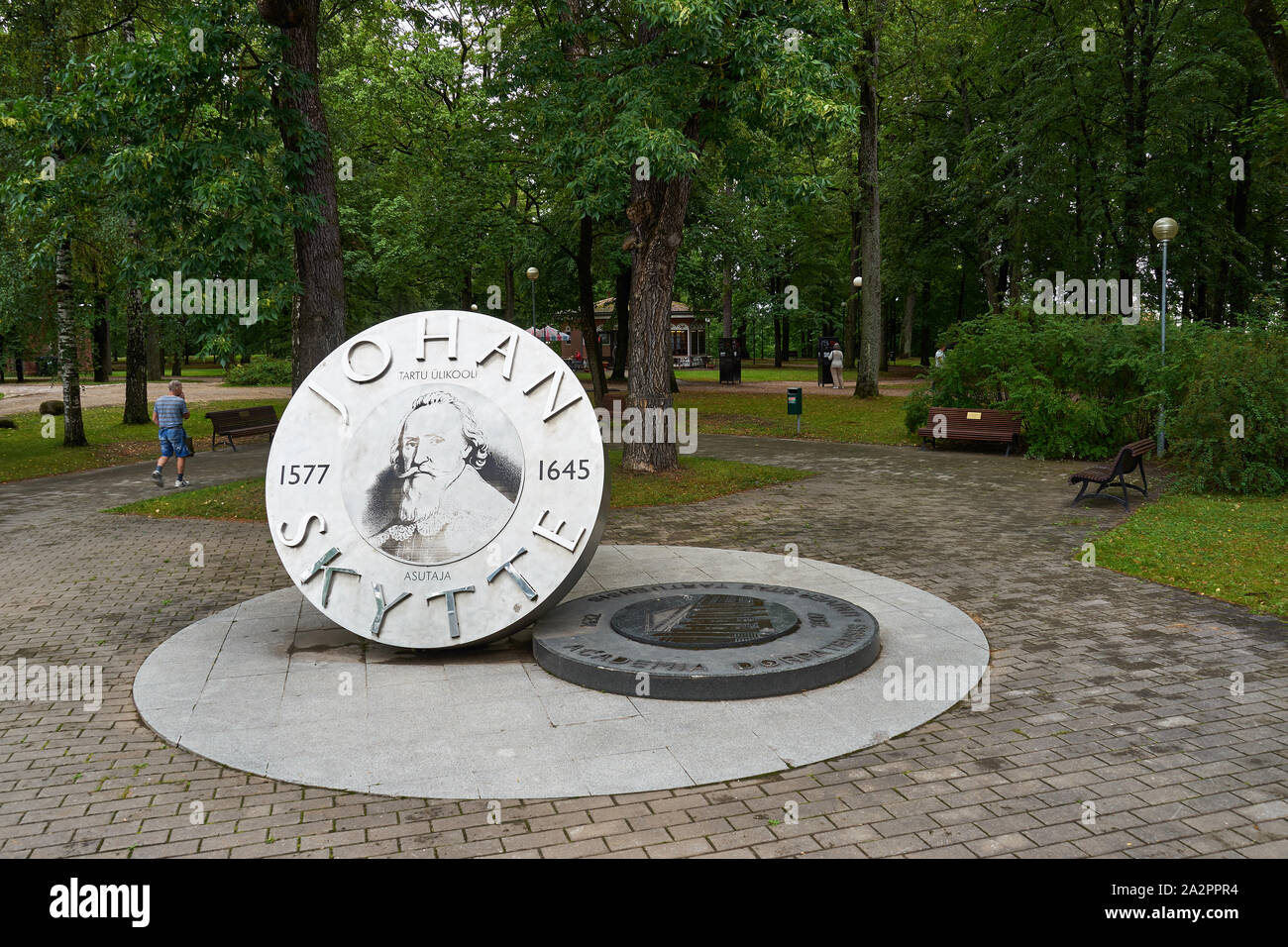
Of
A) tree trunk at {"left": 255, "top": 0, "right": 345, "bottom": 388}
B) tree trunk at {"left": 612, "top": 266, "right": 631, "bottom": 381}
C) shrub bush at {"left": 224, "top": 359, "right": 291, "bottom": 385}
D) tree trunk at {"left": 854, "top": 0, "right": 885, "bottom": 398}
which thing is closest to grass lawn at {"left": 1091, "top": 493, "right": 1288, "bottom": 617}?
tree trunk at {"left": 255, "top": 0, "right": 345, "bottom": 388}

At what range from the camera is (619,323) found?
127 ft

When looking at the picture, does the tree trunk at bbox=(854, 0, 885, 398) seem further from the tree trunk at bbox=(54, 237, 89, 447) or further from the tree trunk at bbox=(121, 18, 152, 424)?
the tree trunk at bbox=(54, 237, 89, 447)

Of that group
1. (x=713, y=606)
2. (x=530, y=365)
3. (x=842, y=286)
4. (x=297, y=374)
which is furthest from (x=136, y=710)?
(x=842, y=286)

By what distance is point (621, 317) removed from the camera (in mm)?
38156

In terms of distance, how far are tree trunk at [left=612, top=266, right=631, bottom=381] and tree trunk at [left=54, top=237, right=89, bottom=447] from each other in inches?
539

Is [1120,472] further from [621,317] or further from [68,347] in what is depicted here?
[621,317]

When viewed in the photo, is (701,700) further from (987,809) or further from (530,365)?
(530,365)

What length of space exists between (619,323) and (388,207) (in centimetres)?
988

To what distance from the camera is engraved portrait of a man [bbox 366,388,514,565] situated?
7.27 meters

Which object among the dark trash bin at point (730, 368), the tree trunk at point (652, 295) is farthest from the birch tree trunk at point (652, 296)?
the dark trash bin at point (730, 368)

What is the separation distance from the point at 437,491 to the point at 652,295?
32.1 ft

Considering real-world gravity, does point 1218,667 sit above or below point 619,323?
below

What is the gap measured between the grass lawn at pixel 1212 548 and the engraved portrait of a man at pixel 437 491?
689 centimetres

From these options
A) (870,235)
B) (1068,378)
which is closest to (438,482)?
(1068,378)
